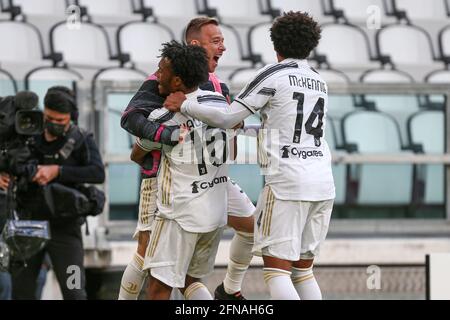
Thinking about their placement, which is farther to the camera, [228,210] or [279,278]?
[228,210]

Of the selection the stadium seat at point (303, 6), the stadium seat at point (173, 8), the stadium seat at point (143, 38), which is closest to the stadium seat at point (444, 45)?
the stadium seat at point (303, 6)

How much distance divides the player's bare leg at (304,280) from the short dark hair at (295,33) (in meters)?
1.03

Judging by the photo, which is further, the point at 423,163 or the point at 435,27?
the point at 435,27

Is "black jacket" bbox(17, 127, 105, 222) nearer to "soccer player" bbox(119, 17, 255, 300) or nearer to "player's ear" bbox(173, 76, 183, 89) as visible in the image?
"soccer player" bbox(119, 17, 255, 300)

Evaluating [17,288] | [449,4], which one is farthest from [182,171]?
[449,4]

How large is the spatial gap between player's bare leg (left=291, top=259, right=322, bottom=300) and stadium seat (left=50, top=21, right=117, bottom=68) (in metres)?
3.78

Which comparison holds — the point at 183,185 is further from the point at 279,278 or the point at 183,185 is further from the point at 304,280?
the point at 304,280

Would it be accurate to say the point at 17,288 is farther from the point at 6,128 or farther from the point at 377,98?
the point at 377,98

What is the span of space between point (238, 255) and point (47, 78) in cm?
301

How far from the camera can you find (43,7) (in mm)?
9500

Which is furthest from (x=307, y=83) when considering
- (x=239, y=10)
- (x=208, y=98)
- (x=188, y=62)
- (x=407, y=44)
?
(x=407, y=44)

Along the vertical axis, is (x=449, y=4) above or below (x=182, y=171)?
above

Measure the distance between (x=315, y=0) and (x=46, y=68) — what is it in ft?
8.20

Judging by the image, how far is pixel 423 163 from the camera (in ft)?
29.0
